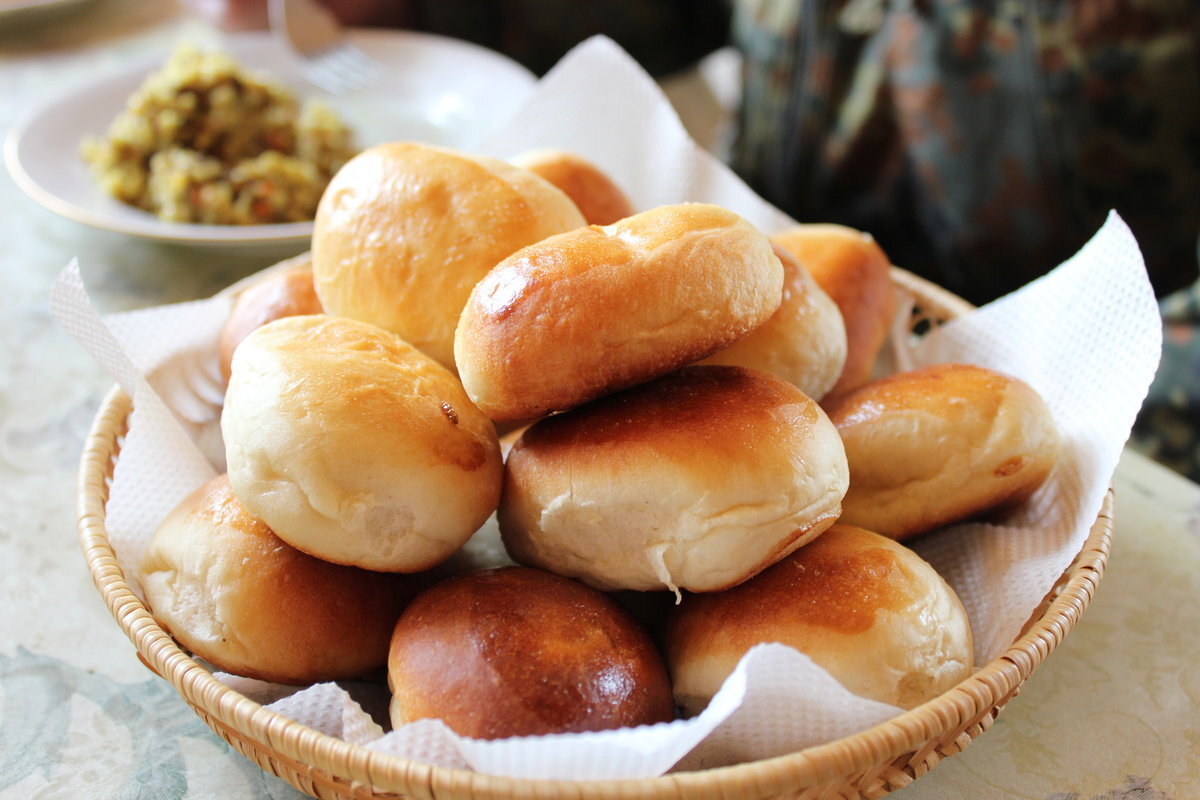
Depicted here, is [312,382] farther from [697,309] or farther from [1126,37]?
[1126,37]

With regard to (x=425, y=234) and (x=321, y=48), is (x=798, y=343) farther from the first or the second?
(x=321, y=48)

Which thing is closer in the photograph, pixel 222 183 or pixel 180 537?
pixel 180 537

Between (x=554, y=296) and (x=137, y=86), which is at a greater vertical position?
(x=554, y=296)

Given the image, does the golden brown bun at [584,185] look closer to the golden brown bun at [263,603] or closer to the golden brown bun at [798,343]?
the golden brown bun at [798,343]

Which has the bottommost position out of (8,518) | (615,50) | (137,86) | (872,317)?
(8,518)

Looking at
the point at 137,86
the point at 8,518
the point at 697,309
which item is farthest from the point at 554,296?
the point at 137,86

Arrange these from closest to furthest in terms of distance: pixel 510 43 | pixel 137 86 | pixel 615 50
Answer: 1. pixel 615 50
2. pixel 137 86
3. pixel 510 43

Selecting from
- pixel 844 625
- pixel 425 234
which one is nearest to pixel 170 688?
pixel 425 234
